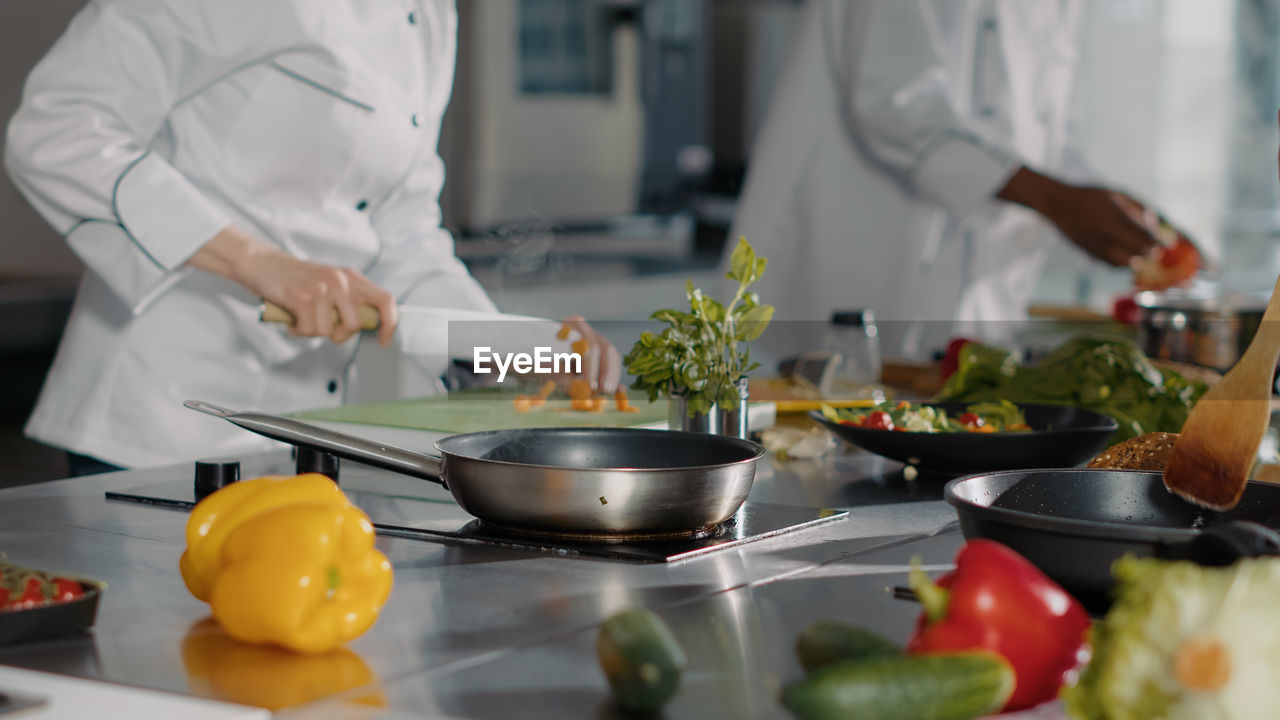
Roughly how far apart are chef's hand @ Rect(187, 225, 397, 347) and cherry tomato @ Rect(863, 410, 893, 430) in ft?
1.73

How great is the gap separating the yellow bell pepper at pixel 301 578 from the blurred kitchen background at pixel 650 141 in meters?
1.86

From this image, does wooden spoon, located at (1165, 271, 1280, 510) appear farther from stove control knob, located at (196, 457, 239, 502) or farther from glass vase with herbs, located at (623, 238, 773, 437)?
stove control knob, located at (196, 457, 239, 502)

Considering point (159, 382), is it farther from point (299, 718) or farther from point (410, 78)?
point (299, 718)

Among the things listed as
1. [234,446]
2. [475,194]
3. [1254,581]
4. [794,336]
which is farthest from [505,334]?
[475,194]

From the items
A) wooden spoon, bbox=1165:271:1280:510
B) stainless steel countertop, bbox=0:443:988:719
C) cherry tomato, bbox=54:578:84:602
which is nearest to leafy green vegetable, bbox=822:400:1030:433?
stainless steel countertop, bbox=0:443:988:719

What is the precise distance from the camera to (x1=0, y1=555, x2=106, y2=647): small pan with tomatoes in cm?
74

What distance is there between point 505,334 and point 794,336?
1.36 m

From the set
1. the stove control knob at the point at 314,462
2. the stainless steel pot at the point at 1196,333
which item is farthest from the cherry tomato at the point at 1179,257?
the stove control knob at the point at 314,462

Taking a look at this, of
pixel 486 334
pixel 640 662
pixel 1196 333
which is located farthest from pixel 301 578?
pixel 1196 333

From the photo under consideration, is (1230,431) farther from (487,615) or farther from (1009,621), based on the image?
(487,615)

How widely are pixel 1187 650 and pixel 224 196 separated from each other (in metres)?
1.39

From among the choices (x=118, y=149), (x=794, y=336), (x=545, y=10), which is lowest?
(x=794, y=336)

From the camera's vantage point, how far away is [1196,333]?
1.99 meters

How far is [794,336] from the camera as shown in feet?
8.93
